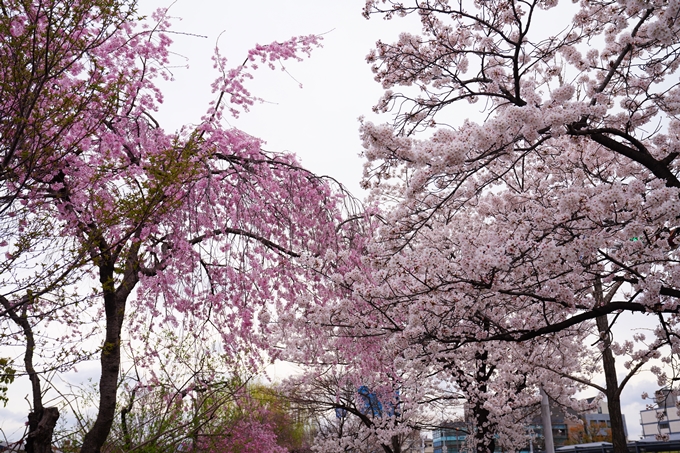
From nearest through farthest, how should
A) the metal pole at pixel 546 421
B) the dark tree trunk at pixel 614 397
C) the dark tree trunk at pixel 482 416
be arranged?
the metal pole at pixel 546 421 < the dark tree trunk at pixel 614 397 < the dark tree trunk at pixel 482 416

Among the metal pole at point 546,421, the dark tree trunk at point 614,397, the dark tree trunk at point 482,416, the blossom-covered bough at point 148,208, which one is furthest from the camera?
the dark tree trunk at point 482,416

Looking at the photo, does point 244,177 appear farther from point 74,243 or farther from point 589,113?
point 589,113

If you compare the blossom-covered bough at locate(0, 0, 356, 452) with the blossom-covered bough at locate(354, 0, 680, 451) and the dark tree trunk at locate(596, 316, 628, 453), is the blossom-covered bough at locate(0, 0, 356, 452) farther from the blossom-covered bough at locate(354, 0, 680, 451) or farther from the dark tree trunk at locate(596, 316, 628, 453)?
the dark tree trunk at locate(596, 316, 628, 453)

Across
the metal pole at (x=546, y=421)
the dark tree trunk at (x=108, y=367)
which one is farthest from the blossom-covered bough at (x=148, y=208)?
the metal pole at (x=546, y=421)

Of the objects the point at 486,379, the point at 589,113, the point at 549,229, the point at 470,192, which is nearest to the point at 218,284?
the point at 470,192

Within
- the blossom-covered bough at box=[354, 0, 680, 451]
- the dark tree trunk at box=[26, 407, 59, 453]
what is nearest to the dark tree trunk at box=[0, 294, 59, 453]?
the dark tree trunk at box=[26, 407, 59, 453]

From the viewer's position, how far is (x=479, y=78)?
741cm

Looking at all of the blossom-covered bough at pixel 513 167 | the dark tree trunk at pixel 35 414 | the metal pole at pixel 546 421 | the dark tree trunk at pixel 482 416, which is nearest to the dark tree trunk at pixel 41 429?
the dark tree trunk at pixel 35 414

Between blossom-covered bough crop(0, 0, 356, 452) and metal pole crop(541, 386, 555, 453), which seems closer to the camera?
blossom-covered bough crop(0, 0, 356, 452)

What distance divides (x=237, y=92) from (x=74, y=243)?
361 centimetres

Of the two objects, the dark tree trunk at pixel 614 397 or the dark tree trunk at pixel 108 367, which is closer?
the dark tree trunk at pixel 108 367

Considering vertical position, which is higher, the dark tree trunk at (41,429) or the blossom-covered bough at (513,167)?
the blossom-covered bough at (513,167)

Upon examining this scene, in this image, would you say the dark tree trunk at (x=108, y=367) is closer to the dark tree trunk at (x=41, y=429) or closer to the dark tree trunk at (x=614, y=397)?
the dark tree trunk at (x=41, y=429)

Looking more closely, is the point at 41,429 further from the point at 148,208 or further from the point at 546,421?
the point at 546,421
